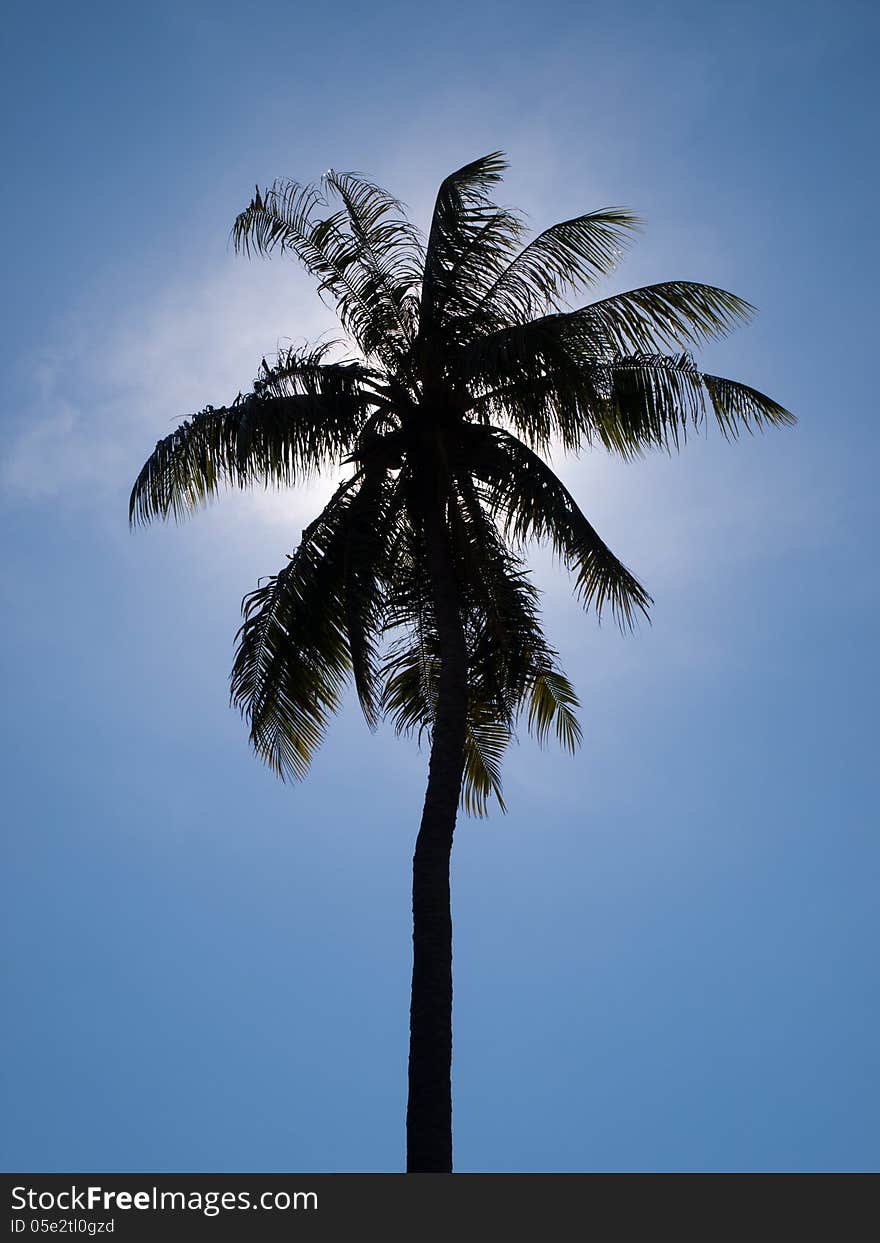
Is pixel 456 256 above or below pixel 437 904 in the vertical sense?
above

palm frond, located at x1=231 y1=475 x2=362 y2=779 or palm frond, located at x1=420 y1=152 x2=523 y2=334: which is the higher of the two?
palm frond, located at x1=420 y1=152 x2=523 y2=334

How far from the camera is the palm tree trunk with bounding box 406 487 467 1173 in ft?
28.9

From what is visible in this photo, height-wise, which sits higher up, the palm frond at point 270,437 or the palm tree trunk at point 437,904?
the palm frond at point 270,437

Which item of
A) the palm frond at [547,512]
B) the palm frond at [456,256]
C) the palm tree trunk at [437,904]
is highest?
the palm frond at [456,256]

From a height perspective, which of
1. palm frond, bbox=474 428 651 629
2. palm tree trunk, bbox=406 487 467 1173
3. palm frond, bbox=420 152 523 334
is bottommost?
palm tree trunk, bbox=406 487 467 1173

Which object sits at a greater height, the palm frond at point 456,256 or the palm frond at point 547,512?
the palm frond at point 456,256

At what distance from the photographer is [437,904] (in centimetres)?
1003

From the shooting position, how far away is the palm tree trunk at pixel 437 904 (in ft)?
28.9

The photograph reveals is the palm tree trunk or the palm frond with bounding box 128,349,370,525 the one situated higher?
the palm frond with bounding box 128,349,370,525

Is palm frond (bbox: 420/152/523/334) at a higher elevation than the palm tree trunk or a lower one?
higher
